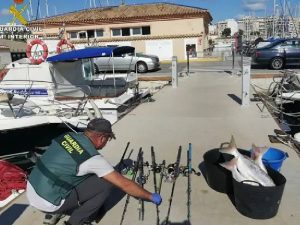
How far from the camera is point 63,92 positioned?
1193 centimetres

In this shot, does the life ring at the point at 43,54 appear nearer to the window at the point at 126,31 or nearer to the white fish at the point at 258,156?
the white fish at the point at 258,156

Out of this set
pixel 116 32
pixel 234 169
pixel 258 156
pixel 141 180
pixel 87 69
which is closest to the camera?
pixel 234 169

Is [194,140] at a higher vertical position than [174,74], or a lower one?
lower

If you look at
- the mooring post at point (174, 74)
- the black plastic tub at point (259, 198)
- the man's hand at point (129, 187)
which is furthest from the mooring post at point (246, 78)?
the man's hand at point (129, 187)

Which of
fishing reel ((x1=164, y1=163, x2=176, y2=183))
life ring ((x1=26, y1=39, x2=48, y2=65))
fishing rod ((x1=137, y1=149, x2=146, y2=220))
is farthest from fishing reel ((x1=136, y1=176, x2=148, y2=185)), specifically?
life ring ((x1=26, y1=39, x2=48, y2=65))

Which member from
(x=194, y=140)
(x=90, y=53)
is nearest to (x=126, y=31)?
(x=90, y=53)

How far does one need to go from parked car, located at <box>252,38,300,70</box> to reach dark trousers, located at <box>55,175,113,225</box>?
17649mm

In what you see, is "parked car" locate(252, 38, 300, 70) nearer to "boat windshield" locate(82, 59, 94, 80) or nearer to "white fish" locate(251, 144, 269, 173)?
"boat windshield" locate(82, 59, 94, 80)

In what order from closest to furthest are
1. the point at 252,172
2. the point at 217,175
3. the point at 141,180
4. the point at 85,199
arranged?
the point at 85,199 → the point at 252,172 → the point at 217,175 → the point at 141,180

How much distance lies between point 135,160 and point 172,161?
68cm

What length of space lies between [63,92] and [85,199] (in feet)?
27.1

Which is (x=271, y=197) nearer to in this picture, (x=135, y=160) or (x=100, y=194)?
(x=100, y=194)

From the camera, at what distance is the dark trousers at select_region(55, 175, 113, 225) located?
4.02 m

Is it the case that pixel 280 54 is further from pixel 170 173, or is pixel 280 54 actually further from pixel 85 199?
pixel 85 199
